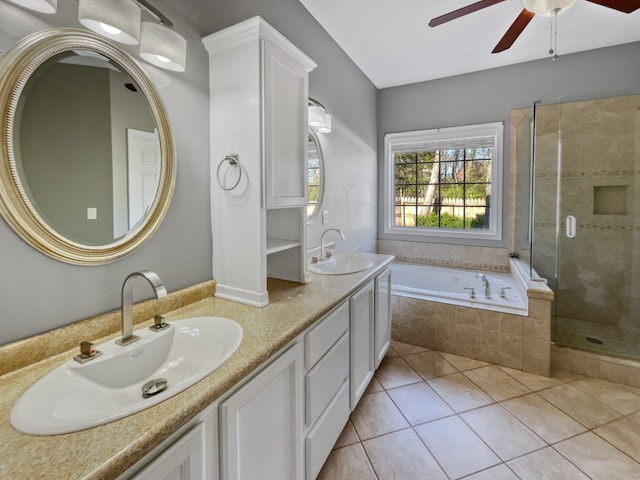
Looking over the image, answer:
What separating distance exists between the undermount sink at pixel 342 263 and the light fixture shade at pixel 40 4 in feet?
5.38

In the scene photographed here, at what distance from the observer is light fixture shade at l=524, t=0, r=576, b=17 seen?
5.93ft

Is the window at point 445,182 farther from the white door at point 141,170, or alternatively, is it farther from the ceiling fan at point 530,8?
the white door at point 141,170

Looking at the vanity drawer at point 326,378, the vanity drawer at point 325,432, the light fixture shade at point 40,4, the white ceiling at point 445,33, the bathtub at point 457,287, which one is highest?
the white ceiling at point 445,33

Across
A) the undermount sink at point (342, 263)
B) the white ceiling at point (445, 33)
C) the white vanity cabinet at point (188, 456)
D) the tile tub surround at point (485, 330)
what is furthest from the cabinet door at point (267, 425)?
the white ceiling at point (445, 33)

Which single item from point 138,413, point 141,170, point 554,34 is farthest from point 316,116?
point 554,34

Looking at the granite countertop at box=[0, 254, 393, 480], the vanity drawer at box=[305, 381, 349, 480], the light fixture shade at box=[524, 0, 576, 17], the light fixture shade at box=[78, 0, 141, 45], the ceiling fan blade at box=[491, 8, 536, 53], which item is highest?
the light fixture shade at box=[524, 0, 576, 17]

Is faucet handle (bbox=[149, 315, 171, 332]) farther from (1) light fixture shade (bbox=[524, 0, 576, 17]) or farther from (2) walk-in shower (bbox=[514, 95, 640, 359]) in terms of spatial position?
(2) walk-in shower (bbox=[514, 95, 640, 359])

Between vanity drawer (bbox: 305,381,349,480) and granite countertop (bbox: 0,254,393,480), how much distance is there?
51 centimetres

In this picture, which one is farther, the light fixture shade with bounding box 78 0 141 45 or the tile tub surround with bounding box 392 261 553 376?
the tile tub surround with bounding box 392 261 553 376

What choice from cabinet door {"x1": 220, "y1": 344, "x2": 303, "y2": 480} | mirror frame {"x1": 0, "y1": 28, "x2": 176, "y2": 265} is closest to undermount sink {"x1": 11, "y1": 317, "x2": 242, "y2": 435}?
cabinet door {"x1": 220, "y1": 344, "x2": 303, "y2": 480}

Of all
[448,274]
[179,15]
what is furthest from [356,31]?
[448,274]

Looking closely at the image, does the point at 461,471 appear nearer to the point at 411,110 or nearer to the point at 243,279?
the point at 243,279

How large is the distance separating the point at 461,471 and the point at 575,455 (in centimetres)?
63

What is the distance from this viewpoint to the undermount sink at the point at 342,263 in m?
2.19
